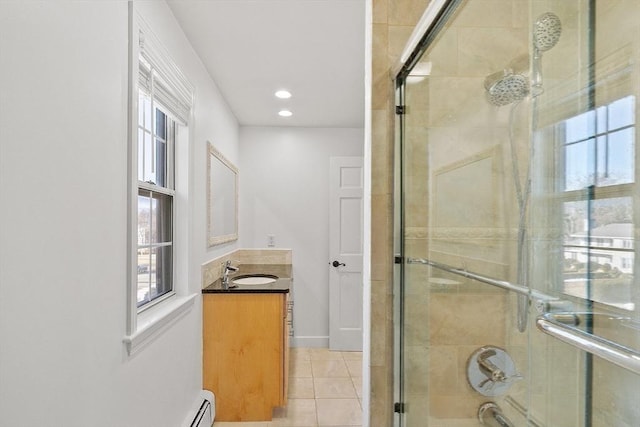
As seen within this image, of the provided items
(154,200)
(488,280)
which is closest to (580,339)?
(488,280)

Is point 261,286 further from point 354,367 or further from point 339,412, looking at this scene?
point 354,367

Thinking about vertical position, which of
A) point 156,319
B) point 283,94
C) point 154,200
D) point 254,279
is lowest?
point 254,279

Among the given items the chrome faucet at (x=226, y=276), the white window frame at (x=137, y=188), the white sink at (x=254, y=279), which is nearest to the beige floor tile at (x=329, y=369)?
the white sink at (x=254, y=279)

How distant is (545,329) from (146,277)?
6.19 feet

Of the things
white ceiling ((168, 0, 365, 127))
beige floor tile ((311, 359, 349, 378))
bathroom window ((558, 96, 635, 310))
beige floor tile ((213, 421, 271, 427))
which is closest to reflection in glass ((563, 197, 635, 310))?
bathroom window ((558, 96, 635, 310))

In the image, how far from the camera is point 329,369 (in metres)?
3.66

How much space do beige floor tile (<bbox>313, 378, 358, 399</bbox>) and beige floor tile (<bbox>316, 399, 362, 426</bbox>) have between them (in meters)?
0.09

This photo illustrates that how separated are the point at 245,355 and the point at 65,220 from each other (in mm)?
1921

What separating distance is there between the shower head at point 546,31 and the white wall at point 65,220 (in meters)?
1.21

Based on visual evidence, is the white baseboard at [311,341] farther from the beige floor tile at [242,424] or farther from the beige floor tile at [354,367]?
the beige floor tile at [242,424]

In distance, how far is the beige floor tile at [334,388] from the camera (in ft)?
10.2

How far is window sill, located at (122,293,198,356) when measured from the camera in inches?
60.9

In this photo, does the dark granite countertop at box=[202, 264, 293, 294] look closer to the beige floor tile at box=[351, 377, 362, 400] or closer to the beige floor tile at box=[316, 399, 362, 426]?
the beige floor tile at box=[316, 399, 362, 426]

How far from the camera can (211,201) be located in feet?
9.96
